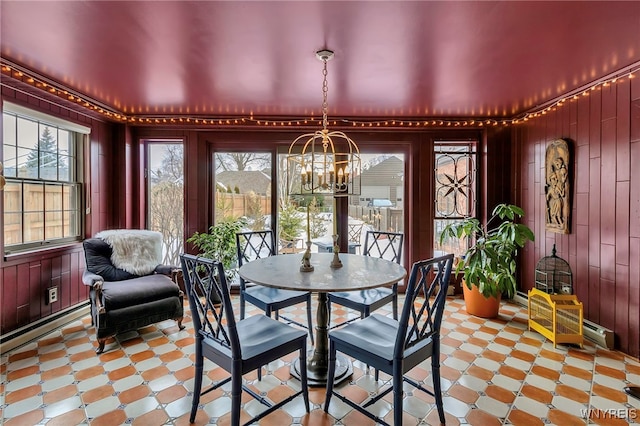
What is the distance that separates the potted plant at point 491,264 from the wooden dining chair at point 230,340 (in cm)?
224

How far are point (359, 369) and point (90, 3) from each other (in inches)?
114

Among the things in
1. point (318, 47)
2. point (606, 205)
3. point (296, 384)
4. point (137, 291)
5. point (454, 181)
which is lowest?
point (296, 384)

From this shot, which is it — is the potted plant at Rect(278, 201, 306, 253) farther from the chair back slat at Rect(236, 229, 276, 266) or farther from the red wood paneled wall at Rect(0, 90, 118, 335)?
the red wood paneled wall at Rect(0, 90, 118, 335)

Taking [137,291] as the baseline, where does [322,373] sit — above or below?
below

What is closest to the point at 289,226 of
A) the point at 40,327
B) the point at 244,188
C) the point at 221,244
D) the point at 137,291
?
the point at 244,188

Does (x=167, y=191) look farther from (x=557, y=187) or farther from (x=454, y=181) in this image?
(x=557, y=187)

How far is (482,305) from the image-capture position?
132 inches

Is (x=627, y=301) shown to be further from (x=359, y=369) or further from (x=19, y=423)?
(x=19, y=423)

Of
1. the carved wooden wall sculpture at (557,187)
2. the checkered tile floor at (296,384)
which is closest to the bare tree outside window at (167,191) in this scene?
the checkered tile floor at (296,384)

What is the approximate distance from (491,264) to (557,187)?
106cm

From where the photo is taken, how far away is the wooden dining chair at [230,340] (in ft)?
5.17

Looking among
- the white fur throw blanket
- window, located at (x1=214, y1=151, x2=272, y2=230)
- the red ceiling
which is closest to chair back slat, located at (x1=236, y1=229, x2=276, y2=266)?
window, located at (x1=214, y1=151, x2=272, y2=230)

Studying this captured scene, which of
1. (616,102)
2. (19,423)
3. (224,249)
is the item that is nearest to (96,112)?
(224,249)

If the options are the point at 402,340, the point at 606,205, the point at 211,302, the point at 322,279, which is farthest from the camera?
the point at 606,205
